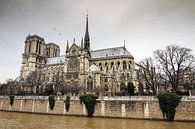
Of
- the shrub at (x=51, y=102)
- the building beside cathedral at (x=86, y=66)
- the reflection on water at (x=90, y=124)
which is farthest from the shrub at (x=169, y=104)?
the building beside cathedral at (x=86, y=66)

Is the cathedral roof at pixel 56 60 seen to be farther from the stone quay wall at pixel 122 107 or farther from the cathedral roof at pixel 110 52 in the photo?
the stone quay wall at pixel 122 107

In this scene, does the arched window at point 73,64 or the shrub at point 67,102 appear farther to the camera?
the arched window at point 73,64

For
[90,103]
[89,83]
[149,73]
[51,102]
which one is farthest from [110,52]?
[90,103]

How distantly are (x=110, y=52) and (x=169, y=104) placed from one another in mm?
40642

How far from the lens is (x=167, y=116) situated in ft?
86.2

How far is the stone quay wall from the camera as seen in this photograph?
85.1 feet

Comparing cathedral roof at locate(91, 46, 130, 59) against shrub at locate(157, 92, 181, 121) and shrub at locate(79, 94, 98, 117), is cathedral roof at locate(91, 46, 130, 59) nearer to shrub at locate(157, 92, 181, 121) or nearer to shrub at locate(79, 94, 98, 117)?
shrub at locate(79, 94, 98, 117)

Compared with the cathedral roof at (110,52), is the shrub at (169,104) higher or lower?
lower

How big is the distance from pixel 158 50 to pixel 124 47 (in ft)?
88.7

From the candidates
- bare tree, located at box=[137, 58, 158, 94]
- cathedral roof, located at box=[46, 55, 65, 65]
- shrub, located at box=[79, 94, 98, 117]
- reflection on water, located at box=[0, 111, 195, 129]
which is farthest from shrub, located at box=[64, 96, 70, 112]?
cathedral roof, located at box=[46, 55, 65, 65]

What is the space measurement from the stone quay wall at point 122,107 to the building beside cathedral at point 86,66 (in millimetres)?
14836

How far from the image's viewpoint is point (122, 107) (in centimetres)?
3002

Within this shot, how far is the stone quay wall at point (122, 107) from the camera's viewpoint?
2595 centimetres

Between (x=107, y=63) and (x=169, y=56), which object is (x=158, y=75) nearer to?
(x=169, y=56)
